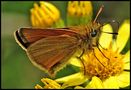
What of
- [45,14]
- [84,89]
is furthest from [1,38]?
[84,89]

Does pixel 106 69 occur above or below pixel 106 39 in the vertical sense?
below

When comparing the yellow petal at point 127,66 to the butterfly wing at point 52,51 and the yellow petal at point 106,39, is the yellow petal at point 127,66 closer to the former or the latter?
the yellow petal at point 106,39

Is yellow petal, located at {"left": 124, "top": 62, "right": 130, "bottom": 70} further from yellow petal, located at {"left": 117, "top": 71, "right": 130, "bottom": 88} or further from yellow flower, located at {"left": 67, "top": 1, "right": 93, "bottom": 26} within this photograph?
yellow flower, located at {"left": 67, "top": 1, "right": 93, "bottom": 26}

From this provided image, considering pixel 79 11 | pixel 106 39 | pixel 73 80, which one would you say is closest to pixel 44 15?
pixel 79 11

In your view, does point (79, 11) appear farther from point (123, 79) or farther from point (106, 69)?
point (123, 79)

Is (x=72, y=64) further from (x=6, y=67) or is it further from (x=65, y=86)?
(x=6, y=67)

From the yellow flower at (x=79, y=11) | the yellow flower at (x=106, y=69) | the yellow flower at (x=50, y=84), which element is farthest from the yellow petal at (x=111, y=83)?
the yellow flower at (x=79, y=11)

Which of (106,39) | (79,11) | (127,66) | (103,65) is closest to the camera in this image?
(103,65)
